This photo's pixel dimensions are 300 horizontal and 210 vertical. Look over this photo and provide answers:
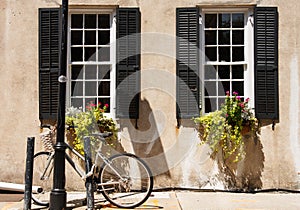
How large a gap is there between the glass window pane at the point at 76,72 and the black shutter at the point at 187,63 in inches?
67.2

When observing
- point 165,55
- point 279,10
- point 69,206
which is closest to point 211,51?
point 165,55

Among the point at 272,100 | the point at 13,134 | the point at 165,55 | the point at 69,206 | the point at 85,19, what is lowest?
the point at 69,206

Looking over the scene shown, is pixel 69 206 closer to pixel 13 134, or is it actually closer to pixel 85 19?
pixel 13 134

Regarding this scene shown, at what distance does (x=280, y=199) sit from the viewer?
7.48 m

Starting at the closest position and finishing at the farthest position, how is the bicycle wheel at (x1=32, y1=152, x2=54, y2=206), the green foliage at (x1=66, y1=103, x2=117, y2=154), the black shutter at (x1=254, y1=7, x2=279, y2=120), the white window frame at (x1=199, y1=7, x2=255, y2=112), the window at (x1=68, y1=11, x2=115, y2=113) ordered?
1. the bicycle wheel at (x1=32, y1=152, x2=54, y2=206)
2. the green foliage at (x1=66, y1=103, x2=117, y2=154)
3. the black shutter at (x1=254, y1=7, x2=279, y2=120)
4. the white window frame at (x1=199, y1=7, x2=255, y2=112)
5. the window at (x1=68, y1=11, x2=115, y2=113)

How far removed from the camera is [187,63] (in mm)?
8086

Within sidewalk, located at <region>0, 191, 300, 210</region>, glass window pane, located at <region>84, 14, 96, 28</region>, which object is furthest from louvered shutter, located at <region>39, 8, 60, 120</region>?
sidewalk, located at <region>0, 191, 300, 210</region>

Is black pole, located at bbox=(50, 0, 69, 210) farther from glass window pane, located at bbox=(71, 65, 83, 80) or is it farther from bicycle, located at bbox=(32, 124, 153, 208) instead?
glass window pane, located at bbox=(71, 65, 83, 80)

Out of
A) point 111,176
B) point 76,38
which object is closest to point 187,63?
point 76,38

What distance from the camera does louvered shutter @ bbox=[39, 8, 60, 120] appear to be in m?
8.05

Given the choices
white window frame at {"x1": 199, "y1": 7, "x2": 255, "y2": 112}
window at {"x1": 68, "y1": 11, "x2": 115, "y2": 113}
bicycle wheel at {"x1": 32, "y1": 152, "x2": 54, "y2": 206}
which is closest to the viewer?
bicycle wheel at {"x1": 32, "y1": 152, "x2": 54, "y2": 206}

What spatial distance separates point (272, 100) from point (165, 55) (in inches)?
77.7

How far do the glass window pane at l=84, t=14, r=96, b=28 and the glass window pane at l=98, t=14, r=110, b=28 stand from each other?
0.35 ft

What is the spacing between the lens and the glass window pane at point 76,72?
327 inches
